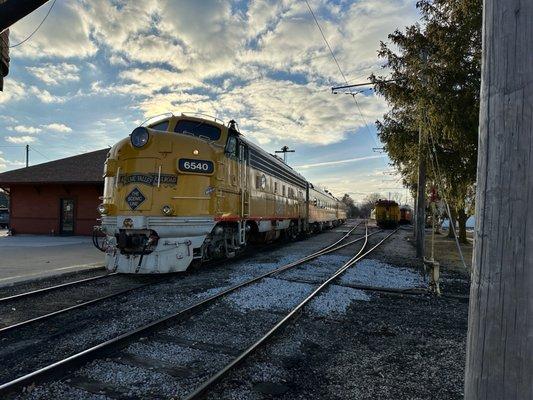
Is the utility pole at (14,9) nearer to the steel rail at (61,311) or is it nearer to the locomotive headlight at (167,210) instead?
the steel rail at (61,311)

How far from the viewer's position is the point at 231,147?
10.2 m

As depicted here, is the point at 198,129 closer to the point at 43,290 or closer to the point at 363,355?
the point at 43,290

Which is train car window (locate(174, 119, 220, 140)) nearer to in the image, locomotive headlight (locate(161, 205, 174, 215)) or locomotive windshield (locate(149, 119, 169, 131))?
locomotive windshield (locate(149, 119, 169, 131))

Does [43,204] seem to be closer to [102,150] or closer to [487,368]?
[102,150]

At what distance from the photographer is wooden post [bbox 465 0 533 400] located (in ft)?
5.29

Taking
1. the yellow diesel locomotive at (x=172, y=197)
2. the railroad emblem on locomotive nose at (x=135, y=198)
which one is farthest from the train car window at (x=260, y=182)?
the railroad emblem on locomotive nose at (x=135, y=198)

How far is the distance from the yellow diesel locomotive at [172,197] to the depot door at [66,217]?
14.0 m

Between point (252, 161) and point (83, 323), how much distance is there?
7249 millimetres

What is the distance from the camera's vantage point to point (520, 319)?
161 centimetres

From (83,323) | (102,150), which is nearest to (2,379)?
(83,323)

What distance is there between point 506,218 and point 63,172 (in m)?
23.9

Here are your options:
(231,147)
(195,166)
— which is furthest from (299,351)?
(231,147)

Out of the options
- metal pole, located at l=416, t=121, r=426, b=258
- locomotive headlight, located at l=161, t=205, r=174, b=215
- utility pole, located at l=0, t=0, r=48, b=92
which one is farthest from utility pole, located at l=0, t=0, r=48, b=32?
metal pole, located at l=416, t=121, r=426, b=258

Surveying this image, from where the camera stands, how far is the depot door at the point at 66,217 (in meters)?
21.6
